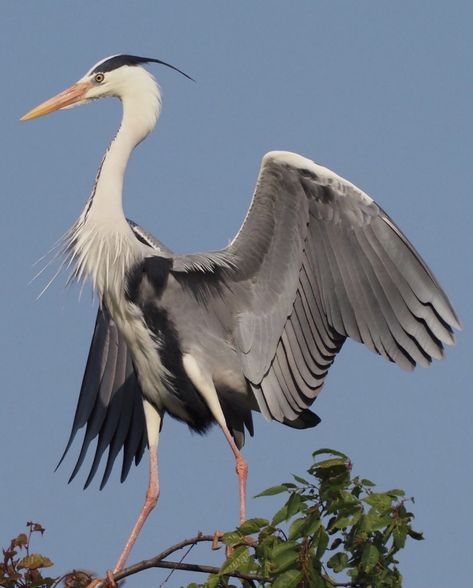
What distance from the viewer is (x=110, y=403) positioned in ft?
31.5

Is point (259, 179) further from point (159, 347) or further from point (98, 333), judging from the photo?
point (98, 333)

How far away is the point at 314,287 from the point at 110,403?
219 cm

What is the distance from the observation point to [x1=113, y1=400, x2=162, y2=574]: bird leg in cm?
773

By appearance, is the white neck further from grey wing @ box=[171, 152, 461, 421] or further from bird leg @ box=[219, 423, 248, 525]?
bird leg @ box=[219, 423, 248, 525]

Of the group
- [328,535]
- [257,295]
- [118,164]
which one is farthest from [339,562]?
[118,164]

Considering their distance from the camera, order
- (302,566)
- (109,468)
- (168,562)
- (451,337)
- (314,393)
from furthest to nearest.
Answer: (109,468), (314,393), (451,337), (168,562), (302,566)

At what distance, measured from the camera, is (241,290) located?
8227 mm

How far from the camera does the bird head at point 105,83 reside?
8.66 m

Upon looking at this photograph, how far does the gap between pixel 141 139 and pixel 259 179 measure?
3.64ft

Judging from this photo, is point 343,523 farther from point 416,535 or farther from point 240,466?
point 240,466

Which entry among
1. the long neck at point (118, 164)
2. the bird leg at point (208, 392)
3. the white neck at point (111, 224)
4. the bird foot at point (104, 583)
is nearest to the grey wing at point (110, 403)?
the white neck at point (111, 224)

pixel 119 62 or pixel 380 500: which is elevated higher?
pixel 119 62

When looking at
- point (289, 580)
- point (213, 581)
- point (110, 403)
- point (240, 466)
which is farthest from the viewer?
point (110, 403)

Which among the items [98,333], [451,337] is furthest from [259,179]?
[98,333]
